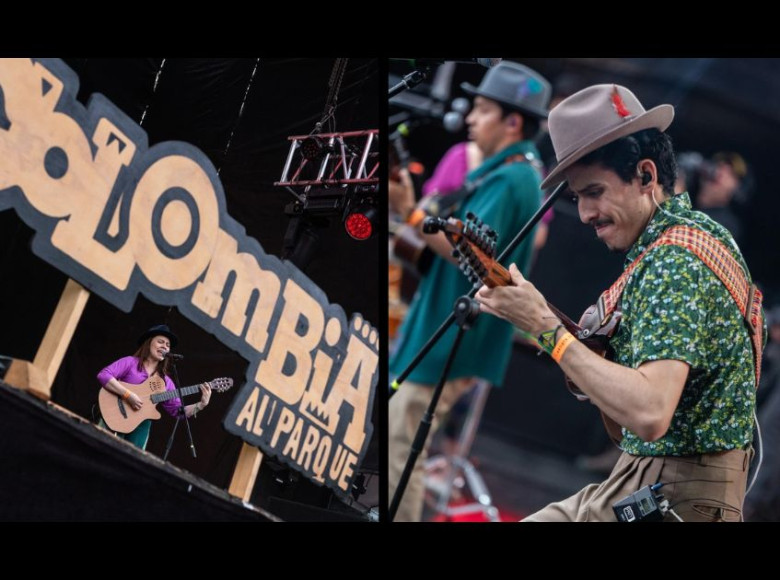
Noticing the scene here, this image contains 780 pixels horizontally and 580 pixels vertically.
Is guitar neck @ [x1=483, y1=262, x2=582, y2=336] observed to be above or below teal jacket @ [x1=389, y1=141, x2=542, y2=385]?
below

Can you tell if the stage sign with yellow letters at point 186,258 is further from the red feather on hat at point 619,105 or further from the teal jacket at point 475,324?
the red feather on hat at point 619,105

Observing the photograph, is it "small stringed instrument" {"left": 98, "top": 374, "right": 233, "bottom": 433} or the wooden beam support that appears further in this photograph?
the wooden beam support

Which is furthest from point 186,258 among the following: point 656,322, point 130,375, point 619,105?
point 656,322

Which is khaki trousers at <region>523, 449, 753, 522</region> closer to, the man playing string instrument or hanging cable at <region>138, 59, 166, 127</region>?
the man playing string instrument

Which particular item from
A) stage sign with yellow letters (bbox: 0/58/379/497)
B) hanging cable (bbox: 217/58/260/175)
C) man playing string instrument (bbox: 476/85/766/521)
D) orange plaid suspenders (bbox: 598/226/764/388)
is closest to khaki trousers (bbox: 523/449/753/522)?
man playing string instrument (bbox: 476/85/766/521)

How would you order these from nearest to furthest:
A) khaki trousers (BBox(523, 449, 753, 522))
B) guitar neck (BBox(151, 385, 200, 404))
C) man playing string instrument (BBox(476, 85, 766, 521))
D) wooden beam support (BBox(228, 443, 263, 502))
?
man playing string instrument (BBox(476, 85, 766, 521)), khaki trousers (BBox(523, 449, 753, 522)), guitar neck (BBox(151, 385, 200, 404)), wooden beam support (BBox(228, 443, 263, 502))

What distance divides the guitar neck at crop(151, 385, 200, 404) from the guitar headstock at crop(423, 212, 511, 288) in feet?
3.83

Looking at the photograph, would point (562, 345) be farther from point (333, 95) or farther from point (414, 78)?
point (333, 95)

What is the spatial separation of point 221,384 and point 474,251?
1227 mm

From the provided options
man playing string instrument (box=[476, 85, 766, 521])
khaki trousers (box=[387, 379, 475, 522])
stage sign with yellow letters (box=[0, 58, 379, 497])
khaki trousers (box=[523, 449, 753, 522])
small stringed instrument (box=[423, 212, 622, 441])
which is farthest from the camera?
khaki trousers (box=[387, 379, 475, 522])

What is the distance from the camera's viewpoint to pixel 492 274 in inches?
102

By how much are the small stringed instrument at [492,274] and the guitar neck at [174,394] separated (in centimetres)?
117

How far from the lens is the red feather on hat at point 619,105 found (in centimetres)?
267

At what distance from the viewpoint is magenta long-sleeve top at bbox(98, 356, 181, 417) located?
3070mm
